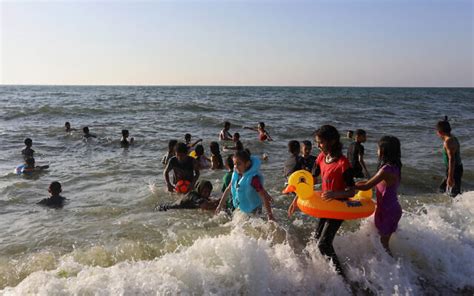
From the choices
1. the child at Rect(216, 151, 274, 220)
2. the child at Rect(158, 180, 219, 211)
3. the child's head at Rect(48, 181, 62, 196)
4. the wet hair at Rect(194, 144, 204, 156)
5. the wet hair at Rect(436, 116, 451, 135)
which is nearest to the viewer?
the child at Rect(216, 151, 274, 220)

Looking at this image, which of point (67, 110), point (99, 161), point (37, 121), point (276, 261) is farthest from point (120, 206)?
point (67, 110)

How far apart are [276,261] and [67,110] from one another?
90.5 feet

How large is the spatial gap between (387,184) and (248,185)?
197 cm

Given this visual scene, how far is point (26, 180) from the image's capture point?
1038cm

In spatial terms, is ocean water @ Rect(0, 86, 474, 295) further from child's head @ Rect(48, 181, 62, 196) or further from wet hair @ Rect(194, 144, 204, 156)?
wet hair @ Rect(194, 144, 204, 156)

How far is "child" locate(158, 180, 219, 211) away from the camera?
7.61 metres

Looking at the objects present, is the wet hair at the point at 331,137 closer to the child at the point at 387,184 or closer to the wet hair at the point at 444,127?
the child at the point at 387,184

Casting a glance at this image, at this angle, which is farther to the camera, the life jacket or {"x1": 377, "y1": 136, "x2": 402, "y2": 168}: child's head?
the life jacket

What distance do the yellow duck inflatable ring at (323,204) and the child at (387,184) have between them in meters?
0.19

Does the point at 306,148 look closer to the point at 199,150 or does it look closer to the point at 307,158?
the point at 307,158

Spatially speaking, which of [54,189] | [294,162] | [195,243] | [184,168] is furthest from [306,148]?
[54,189]

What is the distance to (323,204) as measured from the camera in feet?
15.8

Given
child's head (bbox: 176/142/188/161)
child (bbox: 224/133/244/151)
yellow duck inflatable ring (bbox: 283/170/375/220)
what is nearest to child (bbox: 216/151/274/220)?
yellow duck inflatable ring (bbox: 283/170/375/220)

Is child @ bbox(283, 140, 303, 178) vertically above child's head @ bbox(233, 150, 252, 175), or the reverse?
child's head @ bbox(233, 150, 252, 175)
